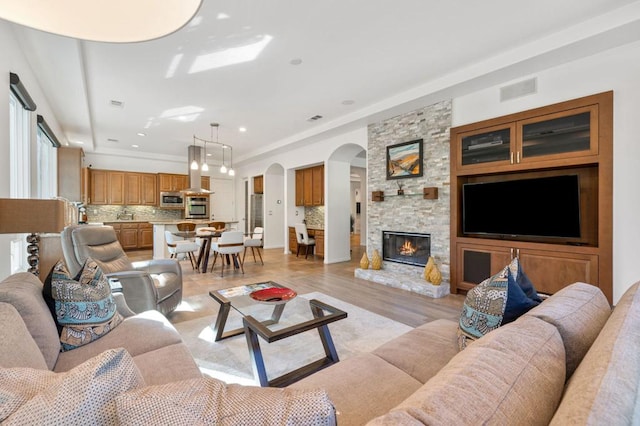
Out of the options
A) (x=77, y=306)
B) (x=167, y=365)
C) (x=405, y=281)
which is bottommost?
(x=405, y=281)

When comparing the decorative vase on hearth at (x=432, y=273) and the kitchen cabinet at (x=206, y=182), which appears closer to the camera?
the decorative vase on hearth at (x=432, y=273)

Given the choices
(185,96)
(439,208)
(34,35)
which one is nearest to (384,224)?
A: (439,208)

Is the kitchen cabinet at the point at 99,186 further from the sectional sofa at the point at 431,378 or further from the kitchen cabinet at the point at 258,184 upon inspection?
the sectional sofa at the point at 431,378

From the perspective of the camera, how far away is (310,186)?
7387mm

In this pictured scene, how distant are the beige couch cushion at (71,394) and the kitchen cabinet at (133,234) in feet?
28.3

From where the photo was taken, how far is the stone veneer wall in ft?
13.8

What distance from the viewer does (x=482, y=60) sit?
3.34 m

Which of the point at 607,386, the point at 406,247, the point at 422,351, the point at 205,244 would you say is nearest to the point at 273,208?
the point at 205,244

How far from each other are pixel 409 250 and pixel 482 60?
9.21ft

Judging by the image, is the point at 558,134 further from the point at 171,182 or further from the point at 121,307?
the point at 171,182

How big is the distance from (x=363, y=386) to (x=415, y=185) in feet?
12.4

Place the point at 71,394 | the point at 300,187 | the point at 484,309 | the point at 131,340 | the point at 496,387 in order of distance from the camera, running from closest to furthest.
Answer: the point at 71,394 → the point at 496,387 → the point at 484,309 → the point at 131,340 → the point at 300,187

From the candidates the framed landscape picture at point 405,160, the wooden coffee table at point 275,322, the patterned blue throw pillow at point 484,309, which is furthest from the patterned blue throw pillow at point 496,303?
the framed landscape picture at point 405,160

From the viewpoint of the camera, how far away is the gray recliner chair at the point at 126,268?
8.52ft
